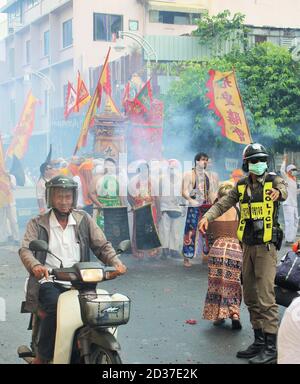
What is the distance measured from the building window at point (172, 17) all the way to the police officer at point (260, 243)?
32.5m

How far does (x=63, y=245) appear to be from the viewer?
15.8 feet

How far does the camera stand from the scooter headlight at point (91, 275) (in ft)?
13.8

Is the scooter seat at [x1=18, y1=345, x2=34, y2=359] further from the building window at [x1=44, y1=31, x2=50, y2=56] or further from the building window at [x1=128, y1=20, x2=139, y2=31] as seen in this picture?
the building window at [x1=44, y1=31, x2=50, y2=56]

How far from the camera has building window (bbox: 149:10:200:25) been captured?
37062 millimetres

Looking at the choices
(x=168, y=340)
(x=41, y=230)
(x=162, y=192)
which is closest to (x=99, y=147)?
(x=162, y=192)

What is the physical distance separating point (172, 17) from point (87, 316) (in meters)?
34.9

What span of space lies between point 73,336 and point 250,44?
2499 cm

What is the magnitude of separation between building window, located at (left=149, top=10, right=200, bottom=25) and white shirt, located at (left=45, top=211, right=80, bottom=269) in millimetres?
33358

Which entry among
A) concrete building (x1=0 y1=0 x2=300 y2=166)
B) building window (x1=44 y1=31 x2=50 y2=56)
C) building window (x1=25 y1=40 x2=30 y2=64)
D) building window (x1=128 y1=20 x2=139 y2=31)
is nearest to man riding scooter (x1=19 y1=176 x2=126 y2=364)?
concrete building (x1=0 y1=0 x2=300 y2=166)

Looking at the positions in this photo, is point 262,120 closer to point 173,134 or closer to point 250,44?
point 173,134

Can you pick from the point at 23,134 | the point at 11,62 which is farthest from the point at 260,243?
the point at 11,62

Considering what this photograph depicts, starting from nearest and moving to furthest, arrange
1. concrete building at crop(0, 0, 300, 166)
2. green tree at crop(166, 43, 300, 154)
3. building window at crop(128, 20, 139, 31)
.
A: green tree at crop(166, 43, 300, 154), concrete building at crop(0, 0, 300, 166), building window at crop(128, 20, 139, 31)

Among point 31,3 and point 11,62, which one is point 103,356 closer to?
point 31,3

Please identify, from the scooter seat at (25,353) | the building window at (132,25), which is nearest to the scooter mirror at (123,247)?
the scooter seat at (25,353)
